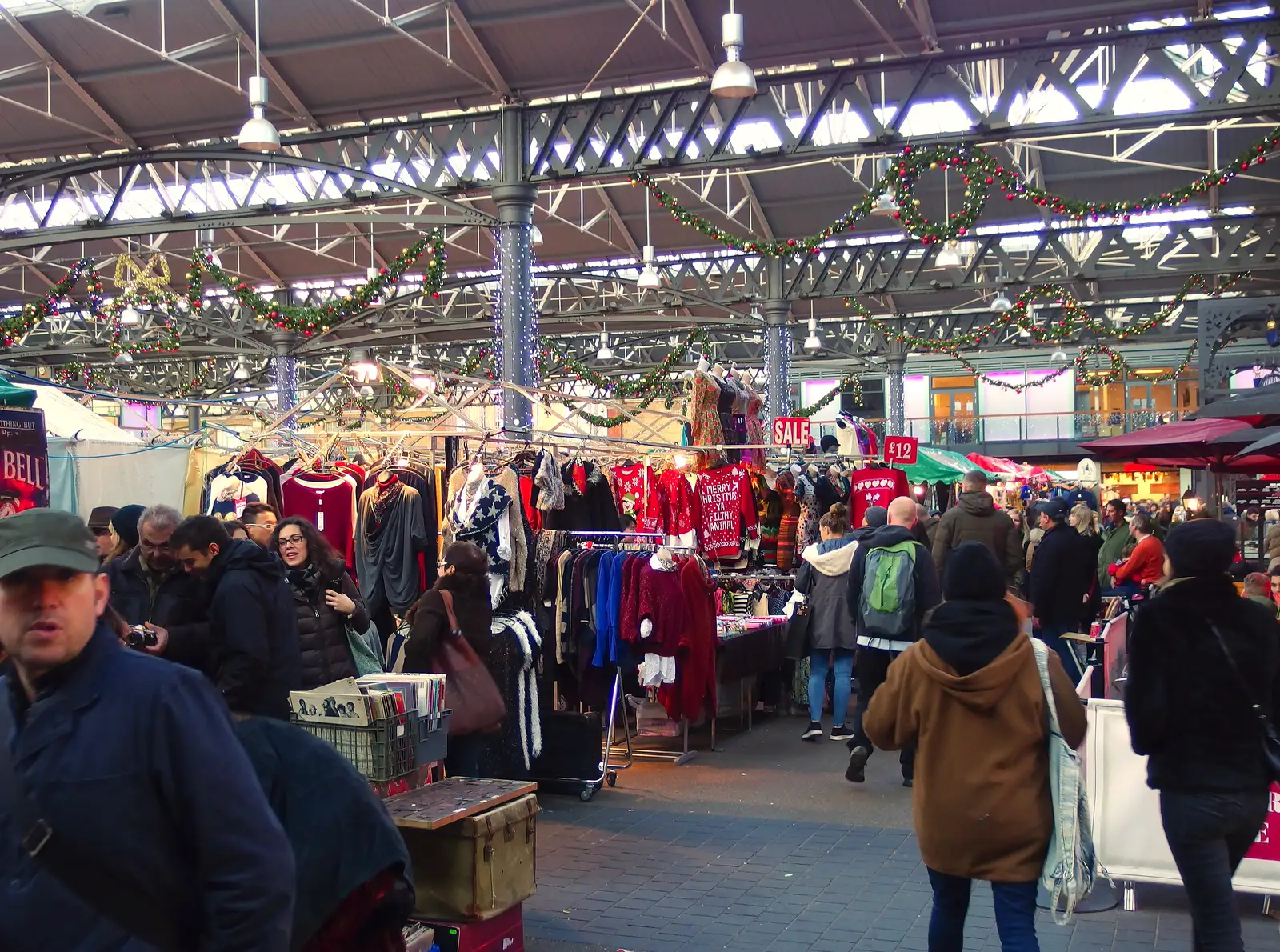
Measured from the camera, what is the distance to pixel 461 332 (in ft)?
92.1

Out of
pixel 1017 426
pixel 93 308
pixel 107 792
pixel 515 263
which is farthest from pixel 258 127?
pixel 1017 426

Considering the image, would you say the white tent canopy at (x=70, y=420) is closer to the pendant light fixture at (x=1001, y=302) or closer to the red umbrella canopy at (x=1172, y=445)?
the red umbrella canopy at (x=1172, y=445)

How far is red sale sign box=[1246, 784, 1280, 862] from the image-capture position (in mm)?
5203

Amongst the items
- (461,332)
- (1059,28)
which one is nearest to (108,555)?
(1059,28)

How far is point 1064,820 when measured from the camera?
370 cm

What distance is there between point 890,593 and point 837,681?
1.75 meters

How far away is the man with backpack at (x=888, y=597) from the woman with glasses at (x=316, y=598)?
342 cm

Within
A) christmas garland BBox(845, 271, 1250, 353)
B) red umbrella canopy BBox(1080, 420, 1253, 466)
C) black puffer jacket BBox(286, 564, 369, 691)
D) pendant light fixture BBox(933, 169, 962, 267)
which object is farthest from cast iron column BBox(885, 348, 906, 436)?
black puffer jacket BBox(286, 564, 369, 691)

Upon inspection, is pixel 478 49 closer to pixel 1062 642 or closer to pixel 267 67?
pixel 267 67

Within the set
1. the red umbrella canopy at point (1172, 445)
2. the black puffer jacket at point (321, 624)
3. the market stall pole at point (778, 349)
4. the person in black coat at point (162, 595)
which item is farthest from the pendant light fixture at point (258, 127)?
the market stall pole at point (778, 349)

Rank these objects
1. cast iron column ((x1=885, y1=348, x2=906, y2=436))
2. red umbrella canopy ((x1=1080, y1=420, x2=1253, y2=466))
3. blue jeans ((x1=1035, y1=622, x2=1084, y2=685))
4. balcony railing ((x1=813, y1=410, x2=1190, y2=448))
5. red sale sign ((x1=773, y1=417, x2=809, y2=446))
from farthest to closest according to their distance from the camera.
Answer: balcony railing ((x1=813, y1=410, x2=1190, y2=448)) < cast iron column ((x1=885, y1=348, x2=906, y2=436)) < red umbrella canopy ((x1=1080, y1=420, x2=1253, y2=466)) < red sale sign ((x1=773, y1=417, x2=809, y2=446)) < blue jeans ((x1=1035, y1=622, x2=1084, y2=685))

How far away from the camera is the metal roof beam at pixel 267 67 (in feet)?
42.6

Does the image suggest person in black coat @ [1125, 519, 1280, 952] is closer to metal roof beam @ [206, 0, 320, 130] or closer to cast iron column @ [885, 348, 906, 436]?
metal roof beam @ [206, 0, 320, 130]

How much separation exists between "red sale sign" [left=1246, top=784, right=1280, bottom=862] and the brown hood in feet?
7.11
